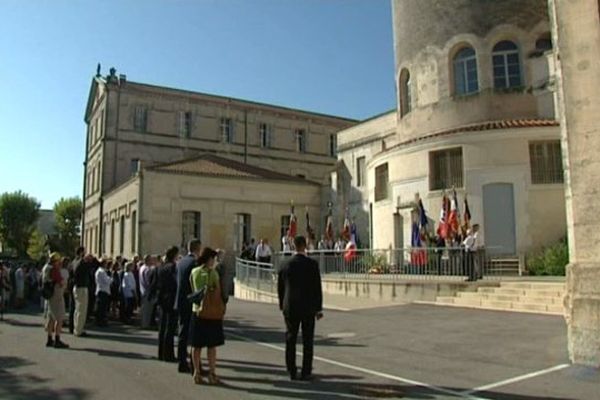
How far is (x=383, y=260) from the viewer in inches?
774

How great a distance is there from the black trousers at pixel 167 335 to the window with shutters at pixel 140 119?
130 ft

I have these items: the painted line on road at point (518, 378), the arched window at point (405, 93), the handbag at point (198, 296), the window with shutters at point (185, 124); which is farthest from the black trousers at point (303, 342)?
the window with shutters at point (185, 124)

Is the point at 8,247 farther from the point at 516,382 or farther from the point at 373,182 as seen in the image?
the point at 516,382

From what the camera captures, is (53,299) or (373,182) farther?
(373,182)

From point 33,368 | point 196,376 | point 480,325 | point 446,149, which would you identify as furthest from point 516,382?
point 446,149

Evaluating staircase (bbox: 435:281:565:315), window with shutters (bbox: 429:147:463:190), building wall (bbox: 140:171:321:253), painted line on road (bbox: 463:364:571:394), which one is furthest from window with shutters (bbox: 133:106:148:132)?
painted line on road (bbox: 463:364:571:394)

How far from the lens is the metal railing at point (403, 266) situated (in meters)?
17.4

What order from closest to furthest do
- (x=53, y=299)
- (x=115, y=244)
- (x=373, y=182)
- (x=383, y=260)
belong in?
(x=53, y=299) → (x=383, y=260) → (x=373, y=182) → (x=115, y=244)

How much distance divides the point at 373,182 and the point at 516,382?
1935 centimetres

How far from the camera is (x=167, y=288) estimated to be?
32.0ft

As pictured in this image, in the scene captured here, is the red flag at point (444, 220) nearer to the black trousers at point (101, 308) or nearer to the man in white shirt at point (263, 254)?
the man in white shirt at point (263, 254)

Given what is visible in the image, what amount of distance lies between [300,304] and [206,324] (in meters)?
1.30

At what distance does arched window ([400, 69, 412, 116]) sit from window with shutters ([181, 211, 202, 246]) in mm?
15130

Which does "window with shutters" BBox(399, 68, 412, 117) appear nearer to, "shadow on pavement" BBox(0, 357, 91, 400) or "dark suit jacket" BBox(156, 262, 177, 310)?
"dark suit jacket" BBox(156, 262, 177, 310)
